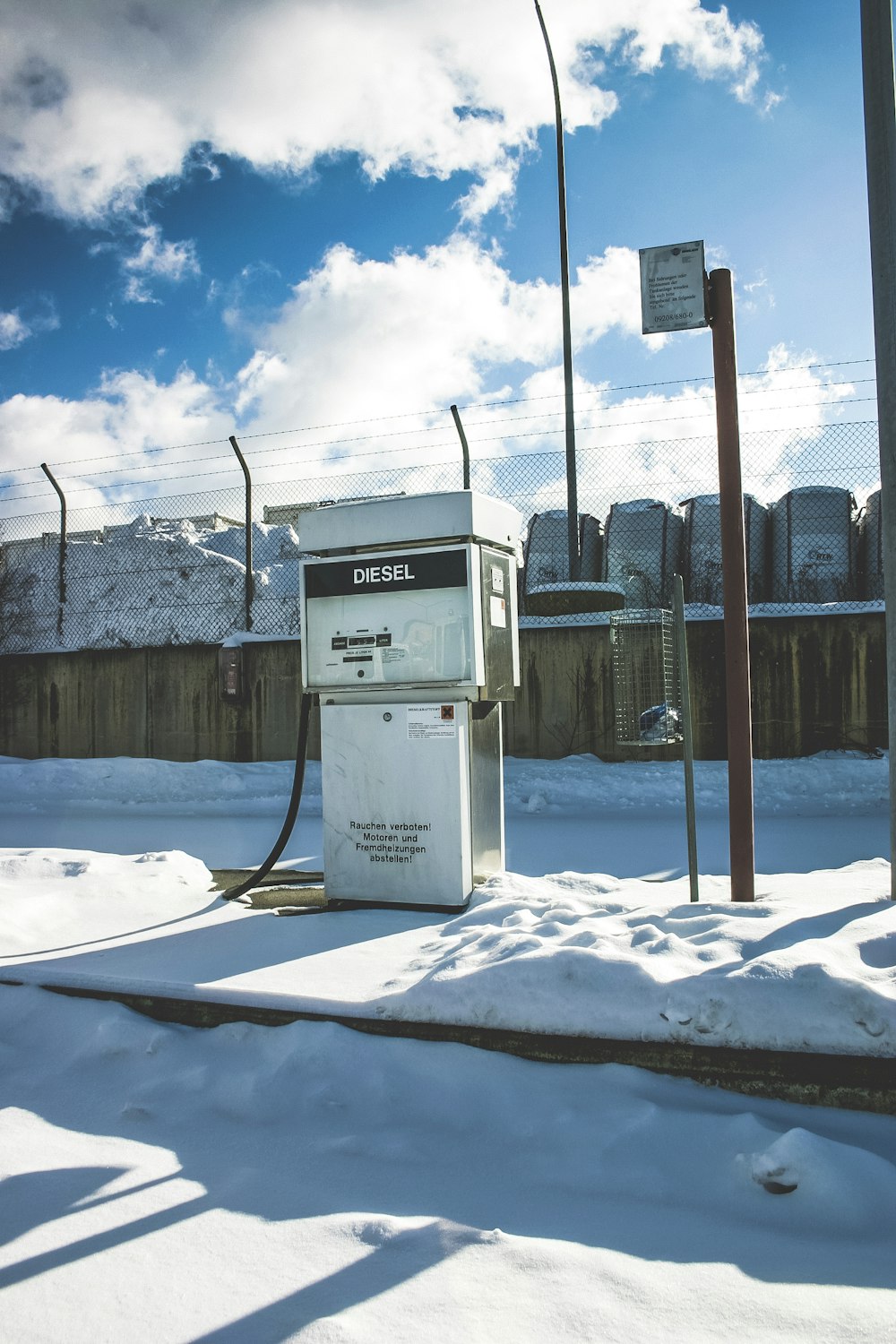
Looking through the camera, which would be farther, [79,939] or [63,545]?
[63,545]

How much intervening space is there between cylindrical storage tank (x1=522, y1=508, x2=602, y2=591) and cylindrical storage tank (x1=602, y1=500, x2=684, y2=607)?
0.29 m

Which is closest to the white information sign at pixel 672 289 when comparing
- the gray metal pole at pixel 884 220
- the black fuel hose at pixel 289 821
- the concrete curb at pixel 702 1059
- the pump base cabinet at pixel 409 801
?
the gray metal pole at pixel 884 220

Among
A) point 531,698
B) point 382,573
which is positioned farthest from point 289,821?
point 531,698

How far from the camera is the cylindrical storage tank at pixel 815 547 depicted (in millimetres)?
12266

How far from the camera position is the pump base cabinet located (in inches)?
175

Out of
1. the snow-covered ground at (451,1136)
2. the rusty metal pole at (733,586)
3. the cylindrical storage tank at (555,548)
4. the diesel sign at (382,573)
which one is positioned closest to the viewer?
the snow-covered ground at (451,1136)

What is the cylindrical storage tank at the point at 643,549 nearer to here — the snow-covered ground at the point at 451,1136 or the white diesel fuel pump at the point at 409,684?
the white diesel fuel pump at the point at 409,684

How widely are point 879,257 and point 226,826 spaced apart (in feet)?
21.8

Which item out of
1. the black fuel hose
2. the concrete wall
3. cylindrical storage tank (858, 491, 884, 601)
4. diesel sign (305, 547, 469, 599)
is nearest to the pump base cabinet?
the black fuel hose

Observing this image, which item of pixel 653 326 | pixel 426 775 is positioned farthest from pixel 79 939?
pixel 653 326

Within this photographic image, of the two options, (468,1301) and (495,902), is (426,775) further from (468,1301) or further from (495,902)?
(468,1301)

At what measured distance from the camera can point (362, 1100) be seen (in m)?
2.73

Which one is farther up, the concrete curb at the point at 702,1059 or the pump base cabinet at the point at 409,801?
the pump base cabinet at the point at 409,801

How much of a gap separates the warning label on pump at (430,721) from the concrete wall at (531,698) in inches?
237
